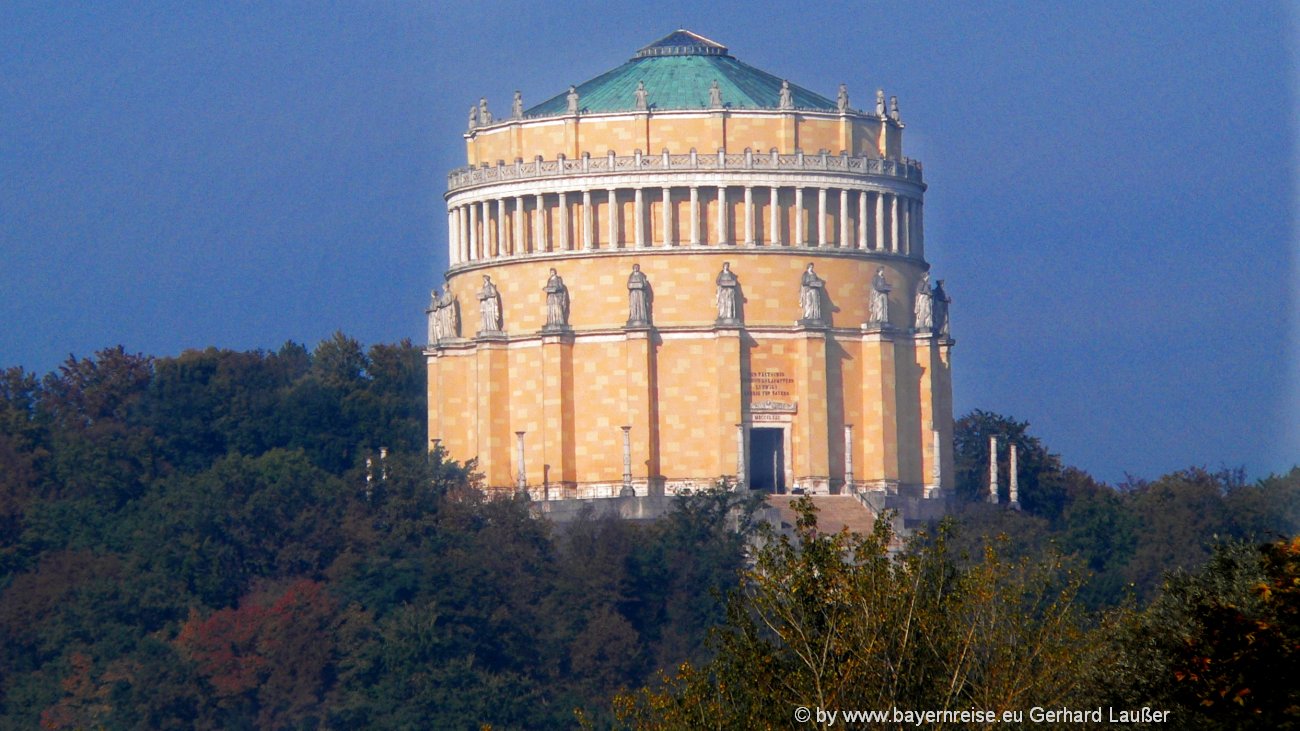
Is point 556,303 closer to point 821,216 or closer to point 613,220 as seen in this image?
point 613,220

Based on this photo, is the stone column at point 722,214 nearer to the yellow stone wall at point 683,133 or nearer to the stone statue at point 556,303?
the yellow stone wall at point 683,133

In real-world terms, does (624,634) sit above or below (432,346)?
below

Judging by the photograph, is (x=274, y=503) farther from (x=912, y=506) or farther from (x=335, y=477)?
(x=912, y=506)

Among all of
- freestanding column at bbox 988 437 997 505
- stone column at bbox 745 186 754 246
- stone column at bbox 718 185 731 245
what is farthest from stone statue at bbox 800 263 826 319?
freestanding column at bbox 988 437 997 505

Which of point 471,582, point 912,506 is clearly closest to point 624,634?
point 471,582

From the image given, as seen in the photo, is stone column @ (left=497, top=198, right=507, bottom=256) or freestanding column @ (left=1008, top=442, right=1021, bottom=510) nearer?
stone column @ (left=497, top=198, right=507, bottom=256)

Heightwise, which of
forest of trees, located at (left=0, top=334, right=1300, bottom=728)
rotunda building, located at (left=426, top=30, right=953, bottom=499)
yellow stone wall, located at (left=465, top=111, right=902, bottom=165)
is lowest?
forest of trees, located at (left=0, top=334, right=1300, bottom=728)

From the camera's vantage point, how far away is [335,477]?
311 feet

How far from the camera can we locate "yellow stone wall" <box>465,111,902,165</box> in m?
92.9

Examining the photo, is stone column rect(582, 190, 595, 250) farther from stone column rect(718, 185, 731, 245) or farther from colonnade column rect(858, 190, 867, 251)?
colonnade column rect(858, 190, 867, 251)

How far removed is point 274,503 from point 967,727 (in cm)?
5189

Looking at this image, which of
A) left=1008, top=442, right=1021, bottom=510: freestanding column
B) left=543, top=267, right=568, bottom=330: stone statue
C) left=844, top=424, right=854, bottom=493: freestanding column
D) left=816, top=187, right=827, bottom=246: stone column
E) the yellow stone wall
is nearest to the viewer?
left=543, top=267, right=568, bottom=330: stone statue

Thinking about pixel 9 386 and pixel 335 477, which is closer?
pixel 335 477

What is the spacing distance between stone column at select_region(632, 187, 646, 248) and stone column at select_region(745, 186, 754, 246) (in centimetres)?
302
